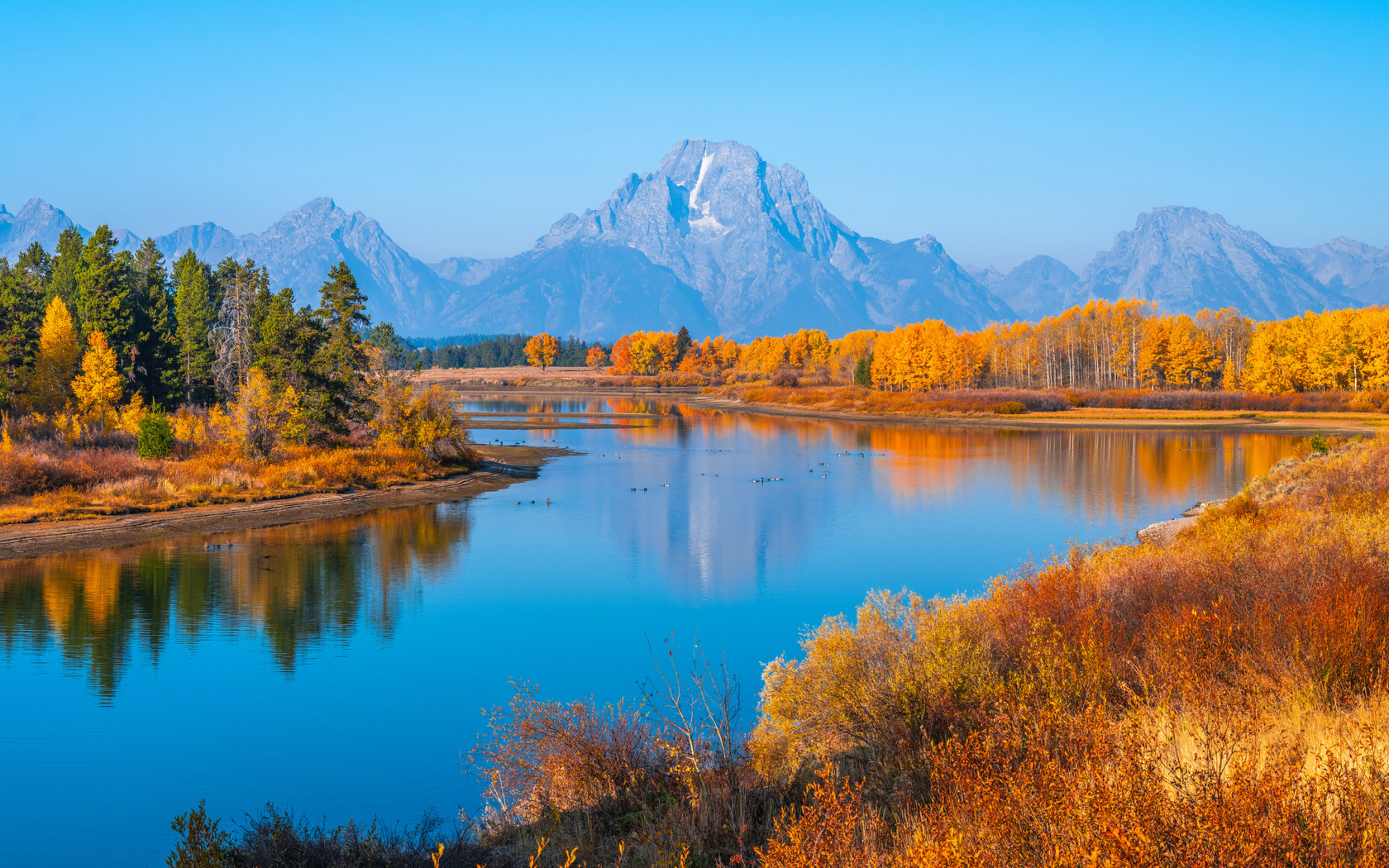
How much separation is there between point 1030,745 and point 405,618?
15462mm

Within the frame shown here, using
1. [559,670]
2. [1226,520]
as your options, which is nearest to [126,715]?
[559,670]

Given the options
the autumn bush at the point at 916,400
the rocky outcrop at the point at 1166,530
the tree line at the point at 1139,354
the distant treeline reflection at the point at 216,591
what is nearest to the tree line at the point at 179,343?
the distant treeline reflection at the point at 216,591

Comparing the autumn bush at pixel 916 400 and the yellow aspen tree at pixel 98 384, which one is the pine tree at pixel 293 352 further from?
the autumn bush at pixel 916 400

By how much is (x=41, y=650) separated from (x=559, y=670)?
9108mm

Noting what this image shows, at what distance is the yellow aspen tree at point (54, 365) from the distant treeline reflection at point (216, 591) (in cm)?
1897

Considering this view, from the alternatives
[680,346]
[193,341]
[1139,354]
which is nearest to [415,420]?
[193,341]

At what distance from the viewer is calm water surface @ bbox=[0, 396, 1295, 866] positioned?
37.0 feet

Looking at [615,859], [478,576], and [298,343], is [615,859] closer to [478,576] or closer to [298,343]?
[478,576]

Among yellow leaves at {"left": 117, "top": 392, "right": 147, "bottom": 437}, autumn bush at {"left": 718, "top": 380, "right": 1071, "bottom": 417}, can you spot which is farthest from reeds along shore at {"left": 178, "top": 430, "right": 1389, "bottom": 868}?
A: autumn bush at {"left": 718, "top": 380, "right": 1071, "bottom": 417}

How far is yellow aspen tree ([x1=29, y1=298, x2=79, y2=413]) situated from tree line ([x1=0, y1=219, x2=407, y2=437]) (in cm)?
5

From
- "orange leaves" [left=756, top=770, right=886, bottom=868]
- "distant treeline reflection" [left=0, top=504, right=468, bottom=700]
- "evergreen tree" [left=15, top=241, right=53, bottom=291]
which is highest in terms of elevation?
"evergreen tree" [left=15, top=241, right=53, bottom=291]

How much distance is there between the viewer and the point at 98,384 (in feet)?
129

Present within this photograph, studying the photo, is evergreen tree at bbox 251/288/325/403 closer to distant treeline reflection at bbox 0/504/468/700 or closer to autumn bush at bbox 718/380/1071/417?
distant treeline reflection at bbox 0/504/468/700

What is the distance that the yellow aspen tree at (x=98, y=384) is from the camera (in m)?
39.2
